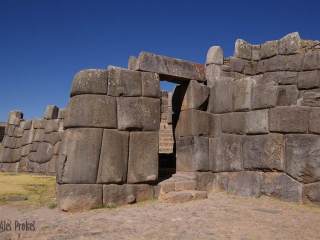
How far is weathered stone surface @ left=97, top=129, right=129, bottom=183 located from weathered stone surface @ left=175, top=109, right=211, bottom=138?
5.96 feet

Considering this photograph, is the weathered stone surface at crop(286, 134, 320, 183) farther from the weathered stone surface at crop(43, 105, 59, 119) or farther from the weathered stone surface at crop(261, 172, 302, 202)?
the weathered stone surface at crop(43, 105, 59, 119)

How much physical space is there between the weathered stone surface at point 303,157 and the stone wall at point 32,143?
8276 mm

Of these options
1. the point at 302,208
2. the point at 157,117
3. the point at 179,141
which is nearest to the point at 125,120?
the point at 157,117

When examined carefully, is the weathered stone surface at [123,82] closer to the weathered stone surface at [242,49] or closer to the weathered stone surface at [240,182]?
the weathered stone surface at [240,182]

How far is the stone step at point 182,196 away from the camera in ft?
21.7

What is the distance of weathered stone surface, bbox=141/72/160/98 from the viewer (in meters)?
7.11

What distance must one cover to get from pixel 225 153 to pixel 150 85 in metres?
2.30

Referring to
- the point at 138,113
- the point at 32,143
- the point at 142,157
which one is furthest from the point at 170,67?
the point at 32,143

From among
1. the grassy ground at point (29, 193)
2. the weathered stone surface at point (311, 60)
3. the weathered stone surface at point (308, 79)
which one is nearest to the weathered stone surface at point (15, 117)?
the grassy ground at point (29, 193)

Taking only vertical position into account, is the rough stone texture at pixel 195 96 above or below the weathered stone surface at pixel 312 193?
above

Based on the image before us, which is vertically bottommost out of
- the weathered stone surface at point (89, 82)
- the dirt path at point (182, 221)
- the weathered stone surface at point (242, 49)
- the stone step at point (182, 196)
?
the dirt path at point (182, 221)

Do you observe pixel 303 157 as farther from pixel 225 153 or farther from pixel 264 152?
pixel 225 153

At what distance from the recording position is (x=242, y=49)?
1066cm

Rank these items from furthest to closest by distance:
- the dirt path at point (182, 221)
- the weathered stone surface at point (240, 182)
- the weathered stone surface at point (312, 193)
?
the weathered stone surface at point (240, 182) < the weathered stone surface at point (312, 193) < the dirt path at point (182, 221)
